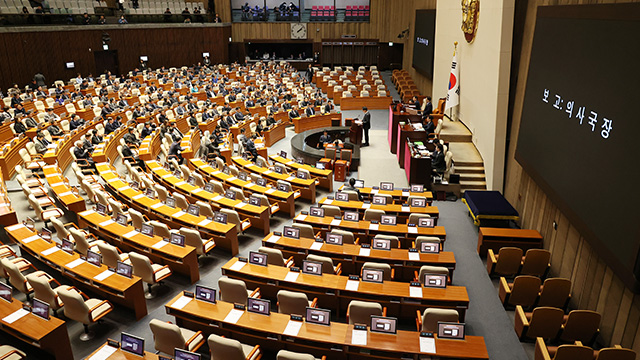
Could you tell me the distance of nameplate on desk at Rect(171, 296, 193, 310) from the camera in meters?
6.41

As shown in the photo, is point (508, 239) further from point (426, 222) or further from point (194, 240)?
point (194, 240)

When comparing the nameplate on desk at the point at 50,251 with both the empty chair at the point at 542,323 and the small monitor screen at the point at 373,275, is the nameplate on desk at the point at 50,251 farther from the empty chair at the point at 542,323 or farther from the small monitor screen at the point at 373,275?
the empty chair at the point at 542,323

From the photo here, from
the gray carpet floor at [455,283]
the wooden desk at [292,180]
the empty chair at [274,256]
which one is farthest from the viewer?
→ the wooden desk at [292,180]

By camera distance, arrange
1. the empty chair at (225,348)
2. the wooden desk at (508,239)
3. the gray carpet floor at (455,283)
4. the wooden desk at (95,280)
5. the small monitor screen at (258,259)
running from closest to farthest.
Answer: the empty chair at (225,348)
the gray carpet floor at (455,283)
the wooden desk at (95,280)
the small monitor screen at (258,259)
the wooden desk at (508,239)

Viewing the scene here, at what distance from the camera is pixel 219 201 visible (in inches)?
417

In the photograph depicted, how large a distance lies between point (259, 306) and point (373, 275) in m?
1.93

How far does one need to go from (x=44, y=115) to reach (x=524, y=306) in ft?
59.4

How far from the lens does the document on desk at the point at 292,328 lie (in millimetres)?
5812

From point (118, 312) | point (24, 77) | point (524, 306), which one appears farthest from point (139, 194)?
point (24, 77)

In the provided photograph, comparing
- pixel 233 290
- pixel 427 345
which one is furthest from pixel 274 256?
pixel 427 345

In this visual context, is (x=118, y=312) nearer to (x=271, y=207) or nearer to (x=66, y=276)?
(x=66, y=276)

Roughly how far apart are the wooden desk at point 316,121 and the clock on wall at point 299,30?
17817mm

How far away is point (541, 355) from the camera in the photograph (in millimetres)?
5734

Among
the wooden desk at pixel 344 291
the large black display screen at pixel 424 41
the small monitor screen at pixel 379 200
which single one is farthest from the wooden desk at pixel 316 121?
the wooden desk at pixel 344 291
